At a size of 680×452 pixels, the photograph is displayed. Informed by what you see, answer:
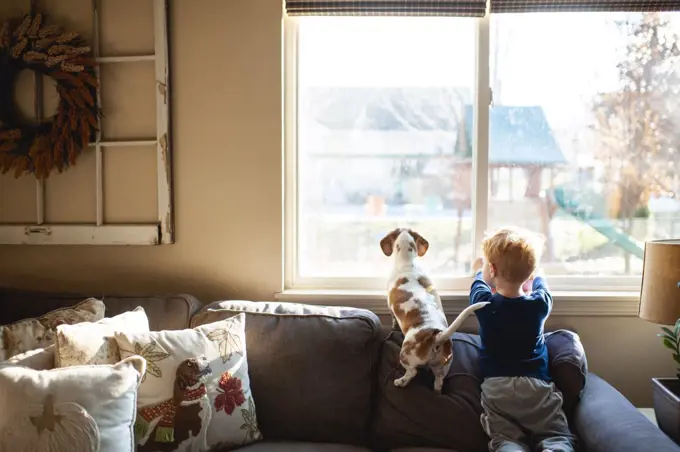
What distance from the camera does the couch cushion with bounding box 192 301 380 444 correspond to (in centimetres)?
198

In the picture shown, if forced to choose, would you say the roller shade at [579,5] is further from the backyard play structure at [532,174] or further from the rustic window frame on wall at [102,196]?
the rustic window frame on wall at [102,196]

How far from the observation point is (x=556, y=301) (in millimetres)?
2340

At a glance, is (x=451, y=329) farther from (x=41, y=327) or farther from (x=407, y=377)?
(x=41, y=327)

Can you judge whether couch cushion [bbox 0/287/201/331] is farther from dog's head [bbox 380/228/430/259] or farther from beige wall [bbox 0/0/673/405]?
dog's head [bbox 380/228/430/259]

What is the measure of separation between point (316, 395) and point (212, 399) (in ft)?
1.14

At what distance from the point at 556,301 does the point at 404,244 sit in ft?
2.18

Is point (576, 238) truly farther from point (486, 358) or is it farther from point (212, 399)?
point (212, 399)

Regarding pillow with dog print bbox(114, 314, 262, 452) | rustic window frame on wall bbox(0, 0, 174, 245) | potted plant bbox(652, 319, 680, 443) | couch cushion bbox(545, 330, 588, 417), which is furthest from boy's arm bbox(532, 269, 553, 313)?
rustic window frame on wall bbox(0, 0, 174, 245)

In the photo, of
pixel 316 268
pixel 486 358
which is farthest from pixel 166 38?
pixel 486 358

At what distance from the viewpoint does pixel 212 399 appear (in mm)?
1828

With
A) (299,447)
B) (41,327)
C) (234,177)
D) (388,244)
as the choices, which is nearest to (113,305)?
(41,327)

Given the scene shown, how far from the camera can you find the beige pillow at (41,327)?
188 cm

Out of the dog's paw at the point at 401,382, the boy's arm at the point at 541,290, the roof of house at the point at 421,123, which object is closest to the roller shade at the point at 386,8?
the roof of house at the point at 421,123

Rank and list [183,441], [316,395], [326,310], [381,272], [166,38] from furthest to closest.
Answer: [381,272], [166,38], [326,310], [316,395], [183,441]
